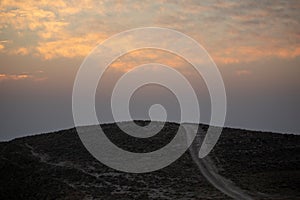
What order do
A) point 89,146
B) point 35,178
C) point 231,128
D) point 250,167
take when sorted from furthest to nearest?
point 231,128, point 89,146, point 250,167, point 35,178

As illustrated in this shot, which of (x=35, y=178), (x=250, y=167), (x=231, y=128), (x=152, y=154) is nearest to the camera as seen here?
(x=35, y=178)

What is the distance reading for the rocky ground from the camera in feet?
119

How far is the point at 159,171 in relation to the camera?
Answer: 43781mm

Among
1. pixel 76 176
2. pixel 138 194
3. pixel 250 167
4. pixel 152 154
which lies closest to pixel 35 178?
pixel 76 176

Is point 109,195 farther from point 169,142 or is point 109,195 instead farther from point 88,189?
point 169,142

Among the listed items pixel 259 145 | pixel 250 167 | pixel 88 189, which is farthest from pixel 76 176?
pixel 259 145

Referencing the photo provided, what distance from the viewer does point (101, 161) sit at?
47281 millimetres

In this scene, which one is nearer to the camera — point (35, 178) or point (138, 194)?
point (138, 194)

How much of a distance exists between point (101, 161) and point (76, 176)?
6.31 meters

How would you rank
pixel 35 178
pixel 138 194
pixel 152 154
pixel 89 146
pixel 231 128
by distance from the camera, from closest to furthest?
pixel 138 194
pixel 35 178
pixel 152 154
pixel 89 146
pixel 231 128

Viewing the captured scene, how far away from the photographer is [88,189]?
37.8 metres

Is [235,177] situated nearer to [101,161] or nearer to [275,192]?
[275,192]

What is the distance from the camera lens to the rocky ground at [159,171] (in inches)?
1427

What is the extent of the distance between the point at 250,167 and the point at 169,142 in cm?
1264
